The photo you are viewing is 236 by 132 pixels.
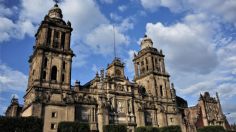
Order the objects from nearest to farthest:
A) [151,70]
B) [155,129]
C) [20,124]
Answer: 1. [20,124]
2. [155,129]
3. [151,70]

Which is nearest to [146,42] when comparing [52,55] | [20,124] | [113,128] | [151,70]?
[151,70]

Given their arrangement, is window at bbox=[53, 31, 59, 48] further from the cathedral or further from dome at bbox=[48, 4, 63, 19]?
dome at bbox=[48, 4, 63, 19]

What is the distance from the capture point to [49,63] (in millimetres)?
47188

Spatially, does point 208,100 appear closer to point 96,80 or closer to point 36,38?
point 96,80

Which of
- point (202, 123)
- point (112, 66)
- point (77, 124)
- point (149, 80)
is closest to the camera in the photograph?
point (77, 124)

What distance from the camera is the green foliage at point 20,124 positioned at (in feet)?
113

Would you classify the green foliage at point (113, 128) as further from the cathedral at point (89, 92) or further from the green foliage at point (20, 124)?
the green foliage at point (20, 124)

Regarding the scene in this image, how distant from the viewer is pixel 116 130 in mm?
41250

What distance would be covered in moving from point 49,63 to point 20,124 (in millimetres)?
14698

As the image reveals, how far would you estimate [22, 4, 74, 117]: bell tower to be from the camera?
43.9 m

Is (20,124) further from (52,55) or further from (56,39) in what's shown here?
(56,39)

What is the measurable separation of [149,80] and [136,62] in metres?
8.22

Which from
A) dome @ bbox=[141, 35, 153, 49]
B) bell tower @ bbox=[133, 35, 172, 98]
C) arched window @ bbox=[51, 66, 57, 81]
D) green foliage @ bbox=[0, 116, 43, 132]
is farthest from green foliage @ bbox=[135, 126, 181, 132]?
dome @ bbox=[141, 35, 153, 49]

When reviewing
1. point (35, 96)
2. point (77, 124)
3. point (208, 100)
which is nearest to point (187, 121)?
point (208, 100)
